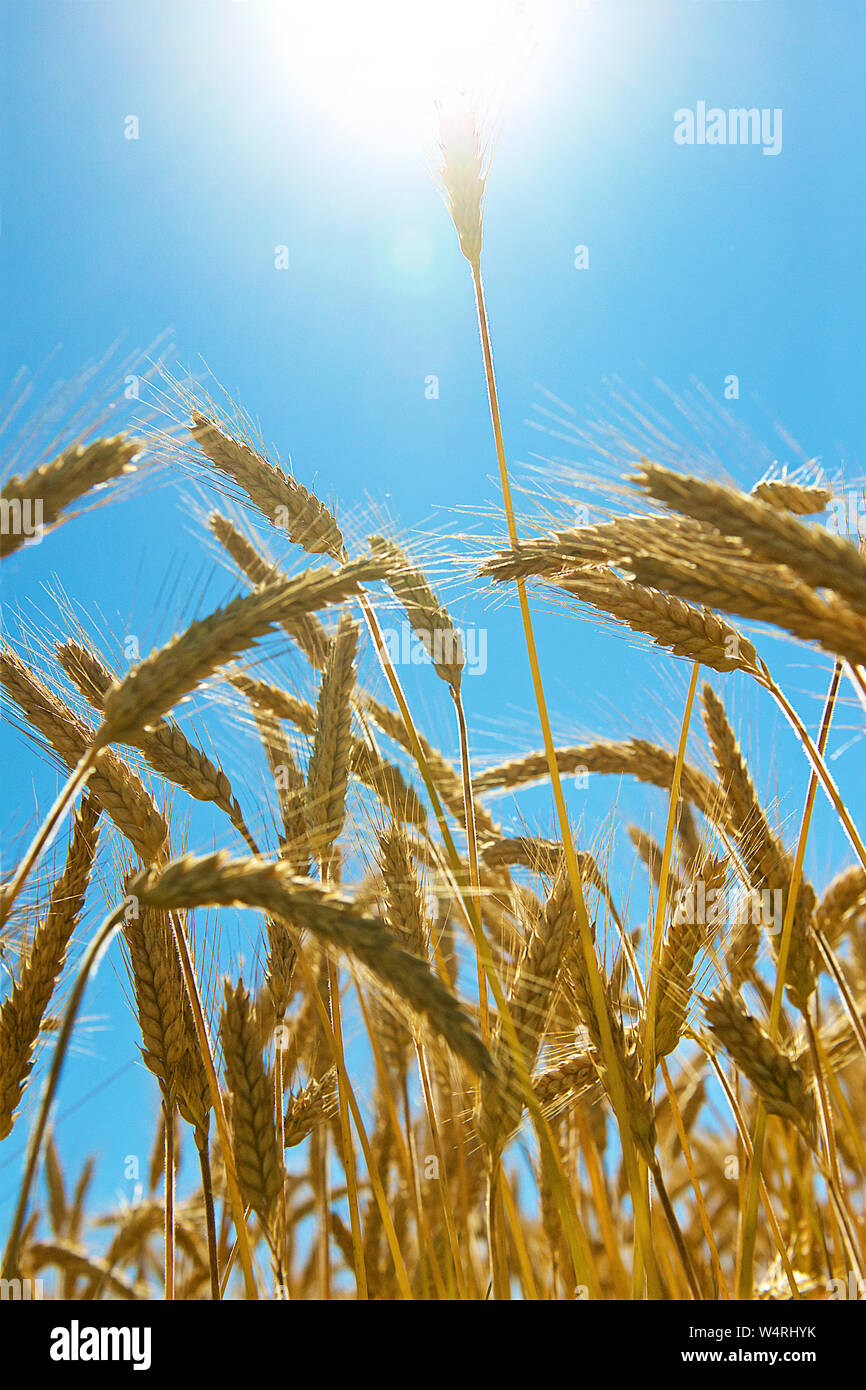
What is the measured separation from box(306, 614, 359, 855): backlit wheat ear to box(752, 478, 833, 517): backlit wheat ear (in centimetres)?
128

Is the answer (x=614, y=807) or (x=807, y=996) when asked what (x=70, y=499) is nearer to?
(x=614, y=807)

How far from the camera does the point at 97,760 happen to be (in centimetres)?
194

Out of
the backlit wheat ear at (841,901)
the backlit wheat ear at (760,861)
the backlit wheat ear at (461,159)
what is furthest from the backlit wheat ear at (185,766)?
the backlit wheat ear at (841,901)

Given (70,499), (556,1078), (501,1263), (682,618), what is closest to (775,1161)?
(556,1078)

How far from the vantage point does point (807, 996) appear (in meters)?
2.15

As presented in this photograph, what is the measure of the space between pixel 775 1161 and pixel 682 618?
214 centimetres

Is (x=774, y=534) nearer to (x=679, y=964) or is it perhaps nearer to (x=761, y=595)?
(x=761, y=595)

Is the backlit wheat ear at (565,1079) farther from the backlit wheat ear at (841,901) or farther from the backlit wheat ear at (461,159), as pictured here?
the backlit wheat ear at (461,159)

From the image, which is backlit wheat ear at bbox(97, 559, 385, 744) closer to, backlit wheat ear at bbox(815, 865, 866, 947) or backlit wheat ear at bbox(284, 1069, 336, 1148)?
backlit wheat ear at bbox(284, 1069, 336, 1148)

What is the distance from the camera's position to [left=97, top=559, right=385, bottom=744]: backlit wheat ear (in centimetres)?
143

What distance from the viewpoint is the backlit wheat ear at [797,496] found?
93.6 inches

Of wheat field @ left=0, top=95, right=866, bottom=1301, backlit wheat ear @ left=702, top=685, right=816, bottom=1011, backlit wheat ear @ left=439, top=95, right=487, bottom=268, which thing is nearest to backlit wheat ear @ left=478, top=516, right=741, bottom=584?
wheat field @ left=0, top=95, right=866, bottom=1301

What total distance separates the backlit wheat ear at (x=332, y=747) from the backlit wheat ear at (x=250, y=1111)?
439 millimetres

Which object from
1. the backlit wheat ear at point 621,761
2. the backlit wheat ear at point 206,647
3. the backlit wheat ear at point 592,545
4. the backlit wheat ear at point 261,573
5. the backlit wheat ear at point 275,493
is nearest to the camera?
the backlit wheat ear at point 206,647
